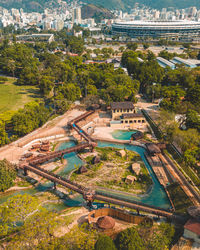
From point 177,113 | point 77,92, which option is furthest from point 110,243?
point 77,92

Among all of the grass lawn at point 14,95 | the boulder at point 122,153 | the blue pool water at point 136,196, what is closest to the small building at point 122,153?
the boulder at point 122,153

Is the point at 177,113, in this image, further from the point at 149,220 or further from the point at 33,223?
the point at 33,223

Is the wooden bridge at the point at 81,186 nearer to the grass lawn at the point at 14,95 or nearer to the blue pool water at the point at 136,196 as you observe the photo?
the blue pool water at the point at 136,196

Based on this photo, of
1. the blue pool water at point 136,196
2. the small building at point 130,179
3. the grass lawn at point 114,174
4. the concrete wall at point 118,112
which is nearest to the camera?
the blue pool water at point 136,196

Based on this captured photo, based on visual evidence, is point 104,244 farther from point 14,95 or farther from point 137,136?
point 14,95

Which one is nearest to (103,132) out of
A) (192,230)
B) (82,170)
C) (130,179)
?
(82,170)
